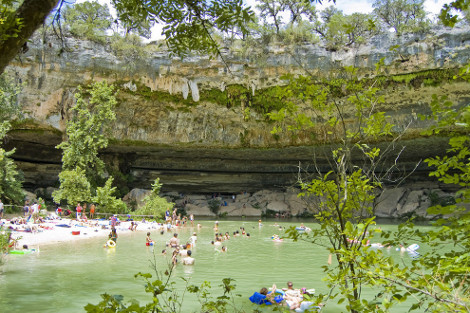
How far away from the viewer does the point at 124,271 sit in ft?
29.2

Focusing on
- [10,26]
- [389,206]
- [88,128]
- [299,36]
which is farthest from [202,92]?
[10,26]

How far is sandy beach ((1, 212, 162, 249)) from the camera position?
41.3ft

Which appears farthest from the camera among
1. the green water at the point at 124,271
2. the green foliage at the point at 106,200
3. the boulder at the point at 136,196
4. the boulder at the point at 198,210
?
the boulder at the point at 198,210

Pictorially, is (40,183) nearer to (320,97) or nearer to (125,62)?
(125,62)

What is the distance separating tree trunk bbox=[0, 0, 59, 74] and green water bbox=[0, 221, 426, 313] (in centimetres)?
281

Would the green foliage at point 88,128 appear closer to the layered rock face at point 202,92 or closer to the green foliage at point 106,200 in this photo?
the layered rock face at point 202,92

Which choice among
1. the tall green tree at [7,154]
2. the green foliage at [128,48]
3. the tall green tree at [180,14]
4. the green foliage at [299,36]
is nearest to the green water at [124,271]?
the tall green tree at [180,14]

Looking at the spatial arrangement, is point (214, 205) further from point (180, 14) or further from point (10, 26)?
point (10, 26)

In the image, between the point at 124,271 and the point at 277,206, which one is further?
the point at 277,206

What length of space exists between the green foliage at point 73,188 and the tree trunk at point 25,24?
1888 cm

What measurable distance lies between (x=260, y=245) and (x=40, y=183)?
20.0 m

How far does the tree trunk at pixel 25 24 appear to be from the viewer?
6.34ft

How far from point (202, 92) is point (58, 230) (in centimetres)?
1186

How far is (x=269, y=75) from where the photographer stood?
2170 centimetres
